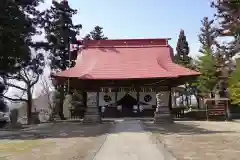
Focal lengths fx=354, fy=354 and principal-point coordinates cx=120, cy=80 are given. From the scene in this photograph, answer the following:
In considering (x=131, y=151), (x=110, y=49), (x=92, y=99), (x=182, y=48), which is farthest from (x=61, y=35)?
(x=131, y=151)

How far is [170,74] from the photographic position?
2270 centimetres

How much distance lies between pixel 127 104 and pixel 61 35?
9307 millimetres

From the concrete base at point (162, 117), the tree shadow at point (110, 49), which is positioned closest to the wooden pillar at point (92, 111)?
the concrete base at point (162, 117)

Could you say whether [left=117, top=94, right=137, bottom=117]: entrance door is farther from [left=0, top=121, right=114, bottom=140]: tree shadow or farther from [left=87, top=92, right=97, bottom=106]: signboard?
[left=0, top=121, right=114, bottom=140]: tree shadow

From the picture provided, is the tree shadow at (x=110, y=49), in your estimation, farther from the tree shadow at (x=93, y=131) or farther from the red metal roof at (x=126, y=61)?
the tree shadow at (x=93, y=131)

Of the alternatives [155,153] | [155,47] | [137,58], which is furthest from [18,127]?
[155,153]

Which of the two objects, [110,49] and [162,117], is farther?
[110,49]

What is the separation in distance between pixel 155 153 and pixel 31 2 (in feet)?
51.0

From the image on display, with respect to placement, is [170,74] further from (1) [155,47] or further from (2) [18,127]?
(2) [18,127]

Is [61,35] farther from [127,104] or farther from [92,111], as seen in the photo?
[92,111]

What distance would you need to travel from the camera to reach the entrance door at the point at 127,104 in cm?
2841

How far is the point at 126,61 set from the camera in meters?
26.0

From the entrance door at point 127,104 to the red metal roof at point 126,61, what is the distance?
3644 millimetres

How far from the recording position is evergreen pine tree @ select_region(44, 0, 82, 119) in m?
32.3
